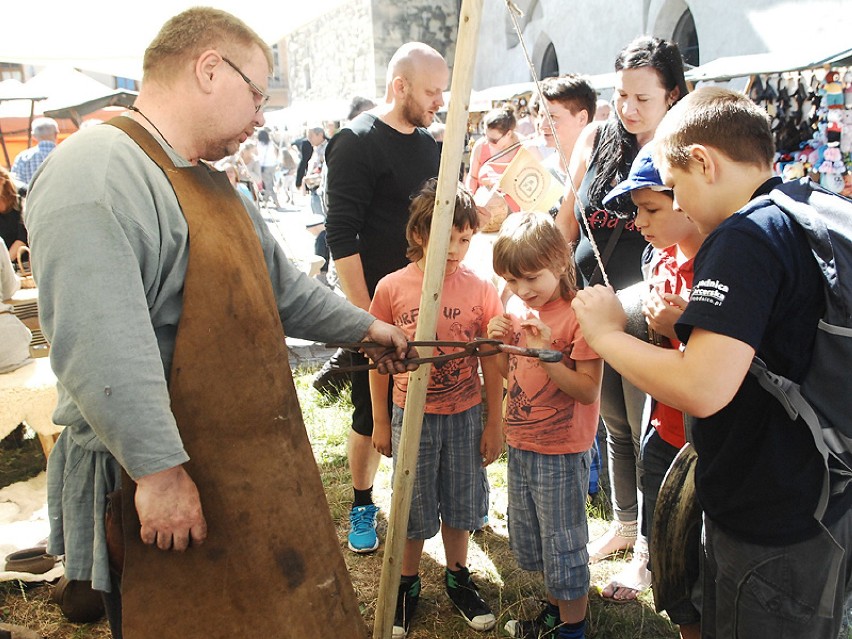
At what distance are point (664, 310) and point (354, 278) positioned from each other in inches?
61.2

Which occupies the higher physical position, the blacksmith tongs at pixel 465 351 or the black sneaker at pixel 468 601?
the blacksmith tongs at pixel 465 351

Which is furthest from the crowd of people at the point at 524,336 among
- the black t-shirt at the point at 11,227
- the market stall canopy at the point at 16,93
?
the market stall canopy at the point at 16,93

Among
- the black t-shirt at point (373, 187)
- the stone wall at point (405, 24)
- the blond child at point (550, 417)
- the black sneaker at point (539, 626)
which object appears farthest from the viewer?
the stone wall at point (405, 24)

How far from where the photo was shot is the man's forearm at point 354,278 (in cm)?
308

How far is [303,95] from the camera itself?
34312mm

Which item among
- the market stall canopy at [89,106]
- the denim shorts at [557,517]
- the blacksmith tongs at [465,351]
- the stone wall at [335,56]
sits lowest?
the denim shorts at [557,517]

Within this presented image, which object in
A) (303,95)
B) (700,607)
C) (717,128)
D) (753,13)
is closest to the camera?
(717,128)

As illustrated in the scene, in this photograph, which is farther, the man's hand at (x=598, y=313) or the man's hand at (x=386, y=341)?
the man's hand at (x=386, y=341)

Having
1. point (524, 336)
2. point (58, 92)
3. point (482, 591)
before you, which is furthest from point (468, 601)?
point (58, 92)

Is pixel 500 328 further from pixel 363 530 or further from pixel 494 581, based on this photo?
pixel 363 530

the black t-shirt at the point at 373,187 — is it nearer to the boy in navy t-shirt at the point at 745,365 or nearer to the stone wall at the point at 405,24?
the boy in navy t-shirt at the point at 745,365

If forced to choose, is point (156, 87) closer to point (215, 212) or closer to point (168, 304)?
point (215, 212)

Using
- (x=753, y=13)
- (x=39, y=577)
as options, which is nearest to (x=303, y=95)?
(x=753, y=13)

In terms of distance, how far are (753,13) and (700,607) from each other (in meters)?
11.1
